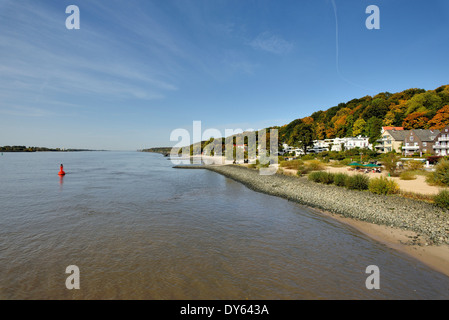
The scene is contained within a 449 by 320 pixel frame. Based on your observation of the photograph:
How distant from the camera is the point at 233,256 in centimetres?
977

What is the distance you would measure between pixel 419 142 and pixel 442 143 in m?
4.33

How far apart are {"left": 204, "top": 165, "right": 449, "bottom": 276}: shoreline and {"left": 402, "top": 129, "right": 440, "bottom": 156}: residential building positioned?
5393 centimetres

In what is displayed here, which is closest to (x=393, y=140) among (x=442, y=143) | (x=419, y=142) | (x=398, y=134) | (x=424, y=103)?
(x=398, y=134)

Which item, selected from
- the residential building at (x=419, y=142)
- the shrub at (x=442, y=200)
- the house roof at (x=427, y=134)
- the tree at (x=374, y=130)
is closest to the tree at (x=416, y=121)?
the tree at (x=374, y=130)

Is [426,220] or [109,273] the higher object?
[426,220]

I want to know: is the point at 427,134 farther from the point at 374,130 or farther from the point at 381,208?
the point at 381,208

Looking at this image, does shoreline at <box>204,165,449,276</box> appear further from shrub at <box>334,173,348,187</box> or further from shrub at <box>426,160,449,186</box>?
shrub at <box>426,160,449,186</box>

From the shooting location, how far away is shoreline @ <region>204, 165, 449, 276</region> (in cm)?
945

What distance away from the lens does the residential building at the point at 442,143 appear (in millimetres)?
51312

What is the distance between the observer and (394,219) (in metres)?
12.6

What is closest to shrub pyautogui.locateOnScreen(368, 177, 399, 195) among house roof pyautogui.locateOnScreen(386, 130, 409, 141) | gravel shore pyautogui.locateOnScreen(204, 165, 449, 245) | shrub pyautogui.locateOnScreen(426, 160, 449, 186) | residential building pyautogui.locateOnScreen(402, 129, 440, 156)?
gravel shore pyautogui.locateOnScreen(204, 165, 449, 245)
